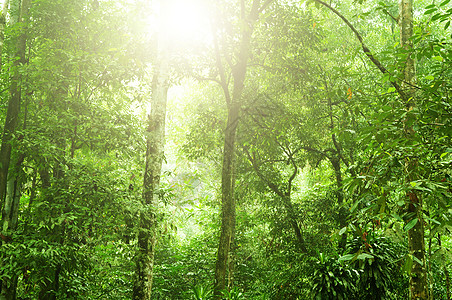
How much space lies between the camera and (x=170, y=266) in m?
9.12

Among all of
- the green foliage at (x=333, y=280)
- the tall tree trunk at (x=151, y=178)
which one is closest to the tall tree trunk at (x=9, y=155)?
the tall tree trunk at (x=151, y=178)

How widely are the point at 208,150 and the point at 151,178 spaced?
3975mm

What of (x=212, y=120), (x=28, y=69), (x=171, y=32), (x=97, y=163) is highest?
(x=171, y=32)

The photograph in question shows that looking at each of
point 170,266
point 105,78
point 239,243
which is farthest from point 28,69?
point 239,243

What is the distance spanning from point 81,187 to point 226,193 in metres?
3.25

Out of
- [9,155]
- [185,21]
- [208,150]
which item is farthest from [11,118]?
[208,150]

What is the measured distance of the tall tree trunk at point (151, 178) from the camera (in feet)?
17.1

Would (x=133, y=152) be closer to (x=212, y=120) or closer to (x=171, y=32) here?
(x=171, y=32)

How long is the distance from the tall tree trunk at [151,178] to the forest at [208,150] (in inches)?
1.1

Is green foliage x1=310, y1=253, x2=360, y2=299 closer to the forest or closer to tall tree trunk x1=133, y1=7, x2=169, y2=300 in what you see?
the forest

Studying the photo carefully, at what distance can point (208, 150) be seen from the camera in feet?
31.9

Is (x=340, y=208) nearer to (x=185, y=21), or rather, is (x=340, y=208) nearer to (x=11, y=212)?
(x=185, y=21)

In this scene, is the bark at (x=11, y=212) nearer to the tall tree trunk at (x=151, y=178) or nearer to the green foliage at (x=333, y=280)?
the tall tree trunk at (x=151, y=178)

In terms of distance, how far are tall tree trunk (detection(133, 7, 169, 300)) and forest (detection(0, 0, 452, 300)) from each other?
0.03 meters
